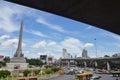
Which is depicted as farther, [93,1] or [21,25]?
[21,25]

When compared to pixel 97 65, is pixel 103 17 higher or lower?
higher

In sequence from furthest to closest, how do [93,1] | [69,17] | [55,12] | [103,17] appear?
1. [103,17]
2. [69,17]
3. [55,12]
4. [93,1]

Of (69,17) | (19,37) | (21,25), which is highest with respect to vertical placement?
(21,25)

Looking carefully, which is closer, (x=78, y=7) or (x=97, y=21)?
(x=78, y=7)

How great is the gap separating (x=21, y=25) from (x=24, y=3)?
215ft

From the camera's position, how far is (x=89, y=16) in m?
10.8

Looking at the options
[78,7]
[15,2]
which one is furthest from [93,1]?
[15,2]

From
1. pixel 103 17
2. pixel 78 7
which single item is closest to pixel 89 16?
pixel 103 17

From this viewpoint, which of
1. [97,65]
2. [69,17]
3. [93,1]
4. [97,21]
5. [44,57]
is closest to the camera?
[93,1]

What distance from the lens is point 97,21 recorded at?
1200 centimetres

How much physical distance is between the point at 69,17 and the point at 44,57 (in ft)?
517

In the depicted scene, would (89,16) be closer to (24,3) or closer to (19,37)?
(24,3)

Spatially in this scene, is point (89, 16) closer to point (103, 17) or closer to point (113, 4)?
point (103, 17)

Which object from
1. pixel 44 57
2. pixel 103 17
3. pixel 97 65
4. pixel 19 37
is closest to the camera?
pixel 103 17
